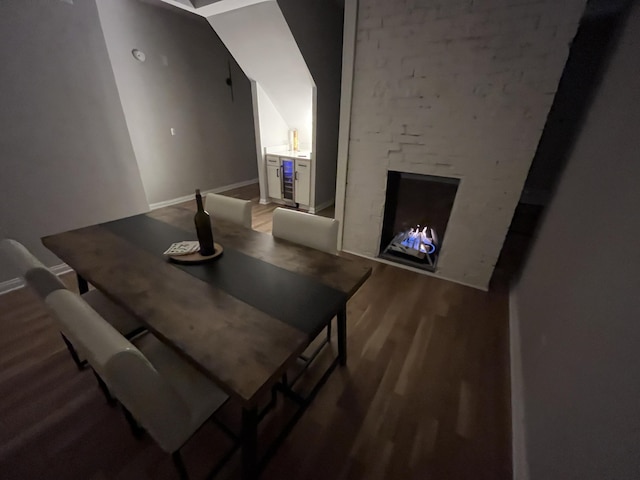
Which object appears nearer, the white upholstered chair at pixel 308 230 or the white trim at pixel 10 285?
the white upholstered chair at pixel 308 230

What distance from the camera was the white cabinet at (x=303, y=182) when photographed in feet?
12.4

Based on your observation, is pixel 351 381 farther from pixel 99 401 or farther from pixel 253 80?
pixel 253 80

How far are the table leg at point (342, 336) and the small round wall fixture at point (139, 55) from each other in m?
4.17

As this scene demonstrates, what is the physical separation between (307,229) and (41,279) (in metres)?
1.11

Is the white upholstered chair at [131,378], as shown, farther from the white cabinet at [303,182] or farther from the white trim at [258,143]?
the white trim at [258,143]

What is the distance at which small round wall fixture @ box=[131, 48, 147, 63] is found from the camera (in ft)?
10.9

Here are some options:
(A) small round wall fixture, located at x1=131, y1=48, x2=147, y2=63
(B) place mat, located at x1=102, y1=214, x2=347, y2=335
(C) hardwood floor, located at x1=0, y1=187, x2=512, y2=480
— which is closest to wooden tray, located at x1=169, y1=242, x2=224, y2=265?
(B) place mat, located at x1=102, y1=214, x2=347, y2=335

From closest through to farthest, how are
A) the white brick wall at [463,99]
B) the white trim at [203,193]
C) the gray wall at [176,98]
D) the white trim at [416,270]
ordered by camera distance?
the white brick wall at [463,99] → the white trim at [416,270] → the gray wall at [176,98] → the white trim at [203,193]

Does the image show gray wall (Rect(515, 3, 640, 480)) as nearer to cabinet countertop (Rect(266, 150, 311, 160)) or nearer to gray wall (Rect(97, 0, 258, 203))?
cabinet countertop (Rect(266, 150, 311, 160))

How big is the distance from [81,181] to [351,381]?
282cm

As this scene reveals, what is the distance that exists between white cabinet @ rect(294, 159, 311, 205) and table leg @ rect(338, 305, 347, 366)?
8.75ft

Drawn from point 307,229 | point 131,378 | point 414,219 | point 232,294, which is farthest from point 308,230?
point 414,219

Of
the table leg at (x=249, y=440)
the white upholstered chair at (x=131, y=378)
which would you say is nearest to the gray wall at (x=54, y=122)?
the white upholstered chair at (x=131, y=378)

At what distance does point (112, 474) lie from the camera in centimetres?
109
